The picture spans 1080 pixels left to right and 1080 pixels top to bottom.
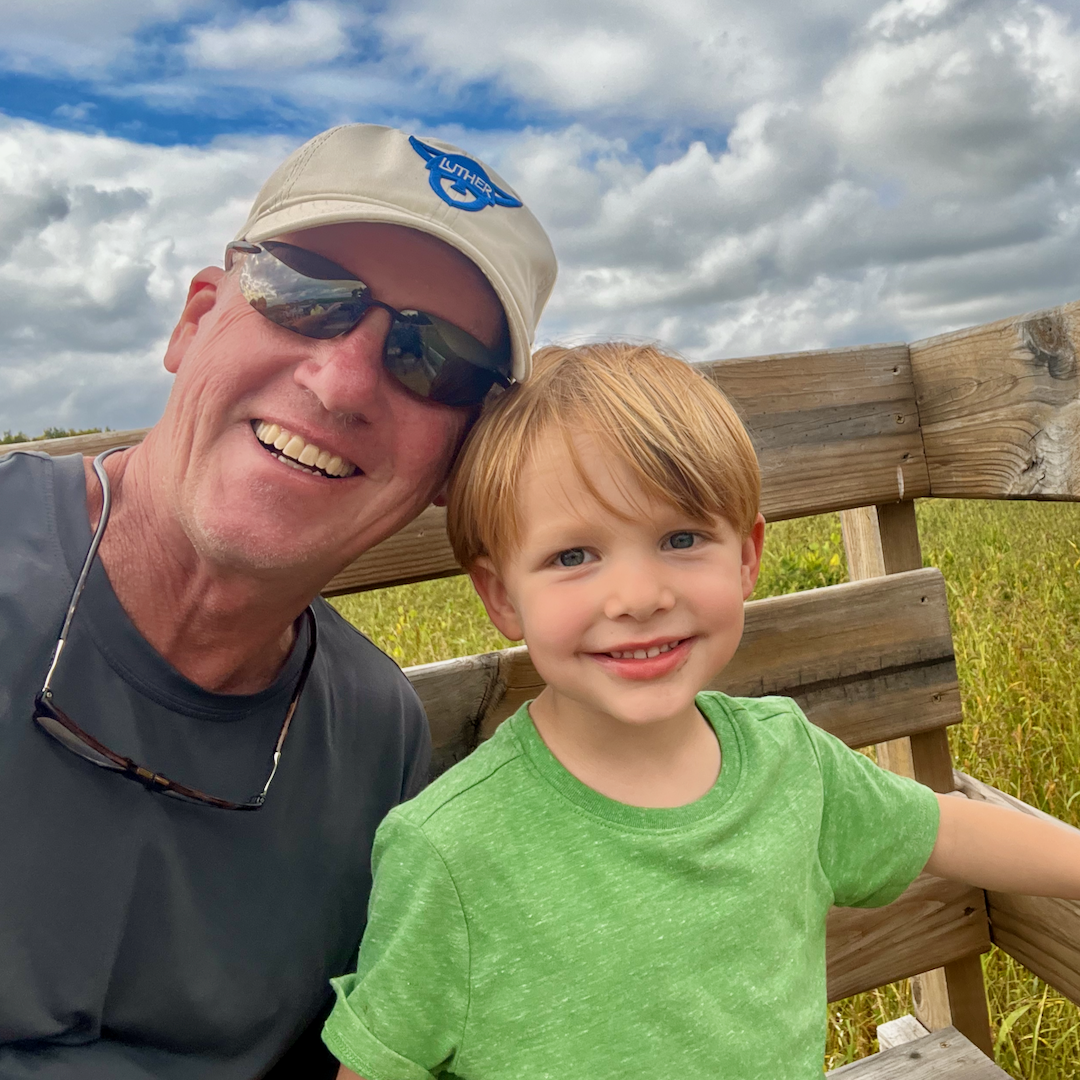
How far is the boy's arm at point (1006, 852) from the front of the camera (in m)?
1.50

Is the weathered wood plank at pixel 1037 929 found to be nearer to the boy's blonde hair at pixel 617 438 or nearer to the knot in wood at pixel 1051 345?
the knot in wood at pixel 1051 345

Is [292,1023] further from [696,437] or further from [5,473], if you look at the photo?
[696,437]

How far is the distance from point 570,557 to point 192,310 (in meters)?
0.91

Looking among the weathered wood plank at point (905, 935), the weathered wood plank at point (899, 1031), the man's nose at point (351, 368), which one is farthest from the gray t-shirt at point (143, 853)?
the weathered wood plank at point (899, 1031)

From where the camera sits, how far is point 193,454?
1529mm

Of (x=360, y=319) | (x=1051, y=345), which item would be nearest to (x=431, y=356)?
(x=360, y=319)

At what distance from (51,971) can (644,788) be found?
85 centimetres

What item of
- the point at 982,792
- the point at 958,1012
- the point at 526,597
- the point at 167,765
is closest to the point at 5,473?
the point at 167,765

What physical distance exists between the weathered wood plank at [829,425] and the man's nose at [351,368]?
1.20 ft

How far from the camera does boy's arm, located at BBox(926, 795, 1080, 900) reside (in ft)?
4.93

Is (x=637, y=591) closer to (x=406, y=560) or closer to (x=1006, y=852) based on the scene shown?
(x=406, y=560)

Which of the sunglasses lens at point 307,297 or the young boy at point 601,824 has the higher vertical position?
the sunglasses lens at point 307,297

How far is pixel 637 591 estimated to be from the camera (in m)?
1.21

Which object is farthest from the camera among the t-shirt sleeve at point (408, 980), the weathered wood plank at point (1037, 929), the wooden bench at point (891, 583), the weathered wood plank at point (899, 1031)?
the weathered wood plank at point (899, 1031)
